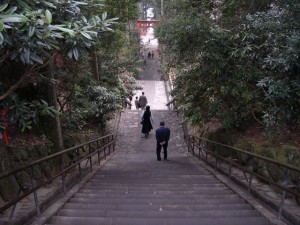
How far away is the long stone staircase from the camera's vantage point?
4.49 metres

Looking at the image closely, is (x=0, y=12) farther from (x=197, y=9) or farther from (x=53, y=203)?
(x=197, y=9)

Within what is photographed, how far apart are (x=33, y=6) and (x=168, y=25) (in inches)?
195

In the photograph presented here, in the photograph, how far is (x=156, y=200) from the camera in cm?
563

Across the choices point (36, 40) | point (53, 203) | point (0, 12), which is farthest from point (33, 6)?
point (53, 203)

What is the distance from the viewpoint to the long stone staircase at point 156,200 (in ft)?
14.7

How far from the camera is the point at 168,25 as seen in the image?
786 centimetres

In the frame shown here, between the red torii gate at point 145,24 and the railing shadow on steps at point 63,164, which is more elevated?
the red torii gate at point 145,24

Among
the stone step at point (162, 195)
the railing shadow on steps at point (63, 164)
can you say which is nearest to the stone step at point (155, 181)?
the railing shadow on steps at point (63, 164)

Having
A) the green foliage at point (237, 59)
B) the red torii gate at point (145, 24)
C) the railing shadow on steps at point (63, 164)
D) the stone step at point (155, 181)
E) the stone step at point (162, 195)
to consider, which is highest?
the red torii gate at point (145, 24)

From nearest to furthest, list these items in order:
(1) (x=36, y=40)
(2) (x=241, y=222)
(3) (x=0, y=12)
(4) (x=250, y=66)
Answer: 1. (3) (x=0, y=12)
2. (1) (x=36, y=40)
3. (2) (x=241, y=222)
4. (4) (x=250, y=66)

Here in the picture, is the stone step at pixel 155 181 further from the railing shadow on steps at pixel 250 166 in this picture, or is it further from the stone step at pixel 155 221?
the stone step at pixel 155 221

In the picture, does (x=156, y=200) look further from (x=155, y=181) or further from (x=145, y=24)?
(x=145, y=24)

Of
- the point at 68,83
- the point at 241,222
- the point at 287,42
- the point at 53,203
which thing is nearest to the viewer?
the point at 241,222

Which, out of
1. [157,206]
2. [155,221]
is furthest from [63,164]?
[155,221]
